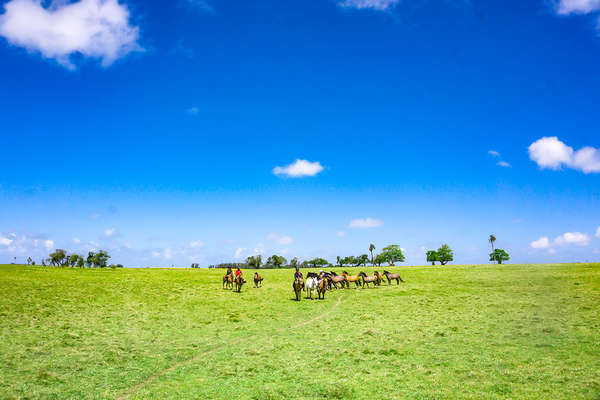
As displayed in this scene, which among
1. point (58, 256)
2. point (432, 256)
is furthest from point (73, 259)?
point (432, 256)

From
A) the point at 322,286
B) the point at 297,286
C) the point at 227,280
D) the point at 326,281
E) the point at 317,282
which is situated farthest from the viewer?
the point at 227,280

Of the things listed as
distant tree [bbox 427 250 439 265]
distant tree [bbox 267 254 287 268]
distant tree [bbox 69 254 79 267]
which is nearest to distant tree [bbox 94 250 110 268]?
distant tree [bbox 69 254 79 267]

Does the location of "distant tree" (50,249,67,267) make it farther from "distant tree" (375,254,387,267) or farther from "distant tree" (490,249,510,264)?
"distant tree" (490,249,510,264)

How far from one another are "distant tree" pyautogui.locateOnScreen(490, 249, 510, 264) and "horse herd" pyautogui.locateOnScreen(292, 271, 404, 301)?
271 ft

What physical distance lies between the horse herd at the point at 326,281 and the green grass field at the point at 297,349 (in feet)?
15.5

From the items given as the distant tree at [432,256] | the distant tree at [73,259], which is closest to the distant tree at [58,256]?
the distant tree at [73,259]

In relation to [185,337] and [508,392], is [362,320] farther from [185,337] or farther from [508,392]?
[508,392]

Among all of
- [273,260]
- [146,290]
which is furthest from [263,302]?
[273,260]

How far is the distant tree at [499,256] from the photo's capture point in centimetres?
10969

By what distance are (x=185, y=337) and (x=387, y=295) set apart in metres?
20.8

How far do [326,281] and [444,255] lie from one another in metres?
90.4

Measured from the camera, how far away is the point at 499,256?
11088 cm

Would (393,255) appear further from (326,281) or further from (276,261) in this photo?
(326,281)

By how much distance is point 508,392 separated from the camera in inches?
360
